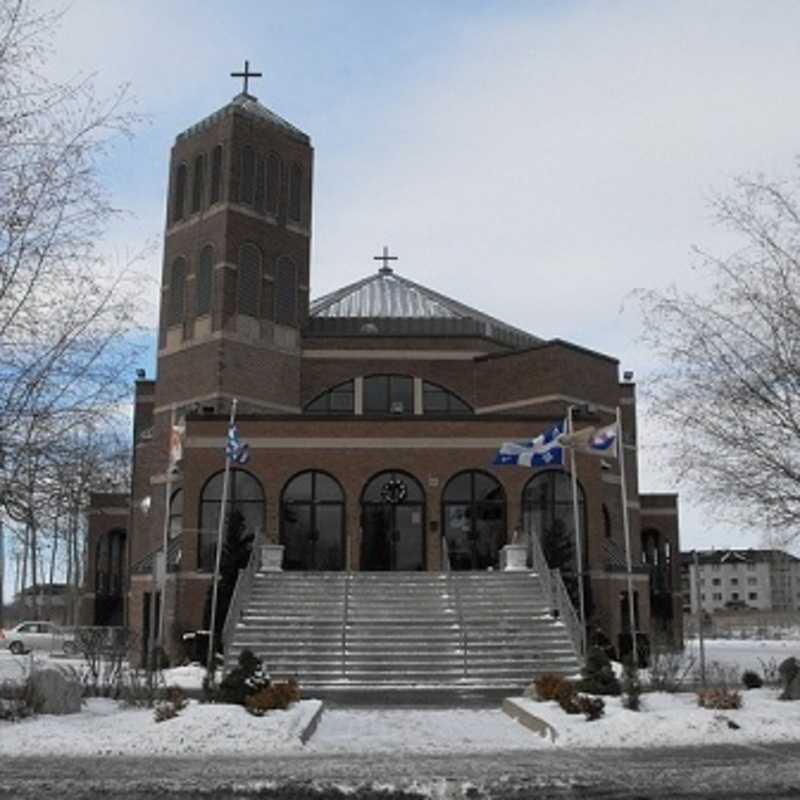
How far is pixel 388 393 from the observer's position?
42.2m

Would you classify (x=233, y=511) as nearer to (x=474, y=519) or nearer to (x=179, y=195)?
(x=474, y=519)

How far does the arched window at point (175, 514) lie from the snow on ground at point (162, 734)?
72.9 feet

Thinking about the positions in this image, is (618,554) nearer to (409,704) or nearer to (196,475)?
(196,475)

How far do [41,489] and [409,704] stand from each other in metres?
8.19

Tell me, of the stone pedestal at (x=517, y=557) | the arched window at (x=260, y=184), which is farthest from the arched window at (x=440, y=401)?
the stone pedestal at (x=517, y=557)

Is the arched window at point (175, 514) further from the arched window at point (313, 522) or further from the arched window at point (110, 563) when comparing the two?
the arched window at point (110, 563)

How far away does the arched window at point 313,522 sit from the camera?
1320 inches

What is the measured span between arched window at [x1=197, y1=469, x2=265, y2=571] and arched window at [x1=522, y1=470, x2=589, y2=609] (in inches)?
336

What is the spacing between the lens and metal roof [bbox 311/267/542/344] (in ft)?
150

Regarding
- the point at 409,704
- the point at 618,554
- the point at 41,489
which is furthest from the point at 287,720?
the point at 618,554

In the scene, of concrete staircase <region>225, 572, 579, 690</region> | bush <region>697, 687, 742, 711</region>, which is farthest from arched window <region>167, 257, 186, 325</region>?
bush <region>697, 687, 742, 711</region>

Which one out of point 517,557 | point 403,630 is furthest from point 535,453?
point 403,630

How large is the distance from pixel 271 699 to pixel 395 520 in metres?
19.8

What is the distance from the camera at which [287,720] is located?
1351cm
